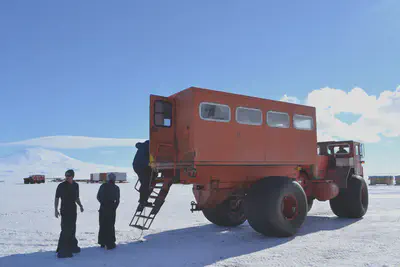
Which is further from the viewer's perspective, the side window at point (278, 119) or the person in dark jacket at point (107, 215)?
the side window at point (278, 119)

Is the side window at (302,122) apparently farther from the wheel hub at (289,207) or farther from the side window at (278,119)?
the wheel hub at (289,207)

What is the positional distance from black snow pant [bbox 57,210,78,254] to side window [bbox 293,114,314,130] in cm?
672

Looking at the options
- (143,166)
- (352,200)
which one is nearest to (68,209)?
(143,166)

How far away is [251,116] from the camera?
9.30m

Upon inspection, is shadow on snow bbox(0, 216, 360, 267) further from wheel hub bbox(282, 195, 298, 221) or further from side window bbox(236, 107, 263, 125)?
side window bbox(236, 107, 263, 125)

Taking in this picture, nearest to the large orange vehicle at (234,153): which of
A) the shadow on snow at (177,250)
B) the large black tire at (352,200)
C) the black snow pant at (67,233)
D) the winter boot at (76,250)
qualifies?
the shadow on snow at (177,250)

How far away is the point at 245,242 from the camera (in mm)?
8359

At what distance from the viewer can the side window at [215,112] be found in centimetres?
844

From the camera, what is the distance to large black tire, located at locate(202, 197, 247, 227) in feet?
35.0

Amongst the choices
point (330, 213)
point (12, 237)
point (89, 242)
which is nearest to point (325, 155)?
point (330, 213)

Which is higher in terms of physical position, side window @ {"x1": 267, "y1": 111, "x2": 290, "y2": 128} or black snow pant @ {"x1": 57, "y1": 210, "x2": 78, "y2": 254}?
side window @ {"x1": 267, "y1": 111, "x2": 290, "y2": 128}

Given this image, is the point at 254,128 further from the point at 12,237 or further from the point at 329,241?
the point at 12,237

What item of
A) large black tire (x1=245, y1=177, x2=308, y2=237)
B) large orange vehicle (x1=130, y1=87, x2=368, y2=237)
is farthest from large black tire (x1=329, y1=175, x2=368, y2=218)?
large black tire (x1=245, y1=177, x2=308, y2=237)

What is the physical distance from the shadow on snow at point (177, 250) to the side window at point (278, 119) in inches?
121
